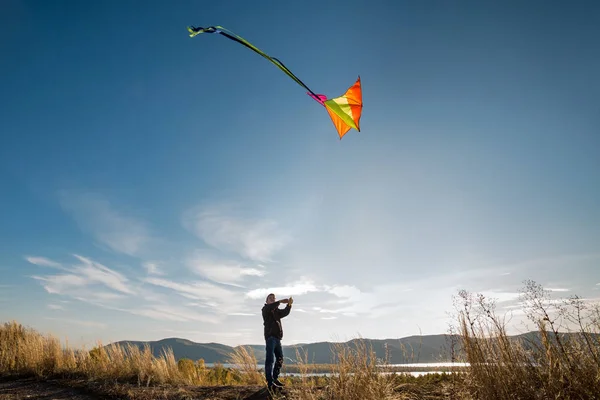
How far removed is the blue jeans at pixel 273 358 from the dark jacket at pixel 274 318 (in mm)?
115

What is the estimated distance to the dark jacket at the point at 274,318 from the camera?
23.4 ft

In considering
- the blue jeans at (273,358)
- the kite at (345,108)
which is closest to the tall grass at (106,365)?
the blue jeans at (273,358)

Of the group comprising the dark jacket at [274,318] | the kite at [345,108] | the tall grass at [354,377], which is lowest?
the tall grass at [354,377]

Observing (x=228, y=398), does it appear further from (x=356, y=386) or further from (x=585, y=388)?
(x=585, y=388)

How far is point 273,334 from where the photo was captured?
23.3 feet

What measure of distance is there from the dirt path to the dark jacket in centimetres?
117

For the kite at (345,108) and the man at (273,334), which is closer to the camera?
the kite at (345,108)

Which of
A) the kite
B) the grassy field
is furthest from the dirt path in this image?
the kite

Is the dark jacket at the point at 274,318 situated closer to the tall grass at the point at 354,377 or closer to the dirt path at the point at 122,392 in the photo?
the dirt path at the point at 122,392

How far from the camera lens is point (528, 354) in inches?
147

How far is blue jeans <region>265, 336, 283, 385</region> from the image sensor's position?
690 cm

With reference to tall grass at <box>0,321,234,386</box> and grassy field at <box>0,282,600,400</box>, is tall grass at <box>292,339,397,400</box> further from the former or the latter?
tall grass at <box>0,321,234,386</box>

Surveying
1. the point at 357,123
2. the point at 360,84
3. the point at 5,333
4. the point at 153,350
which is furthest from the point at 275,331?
the point at 5,333

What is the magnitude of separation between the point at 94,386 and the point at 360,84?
32.3 ft
